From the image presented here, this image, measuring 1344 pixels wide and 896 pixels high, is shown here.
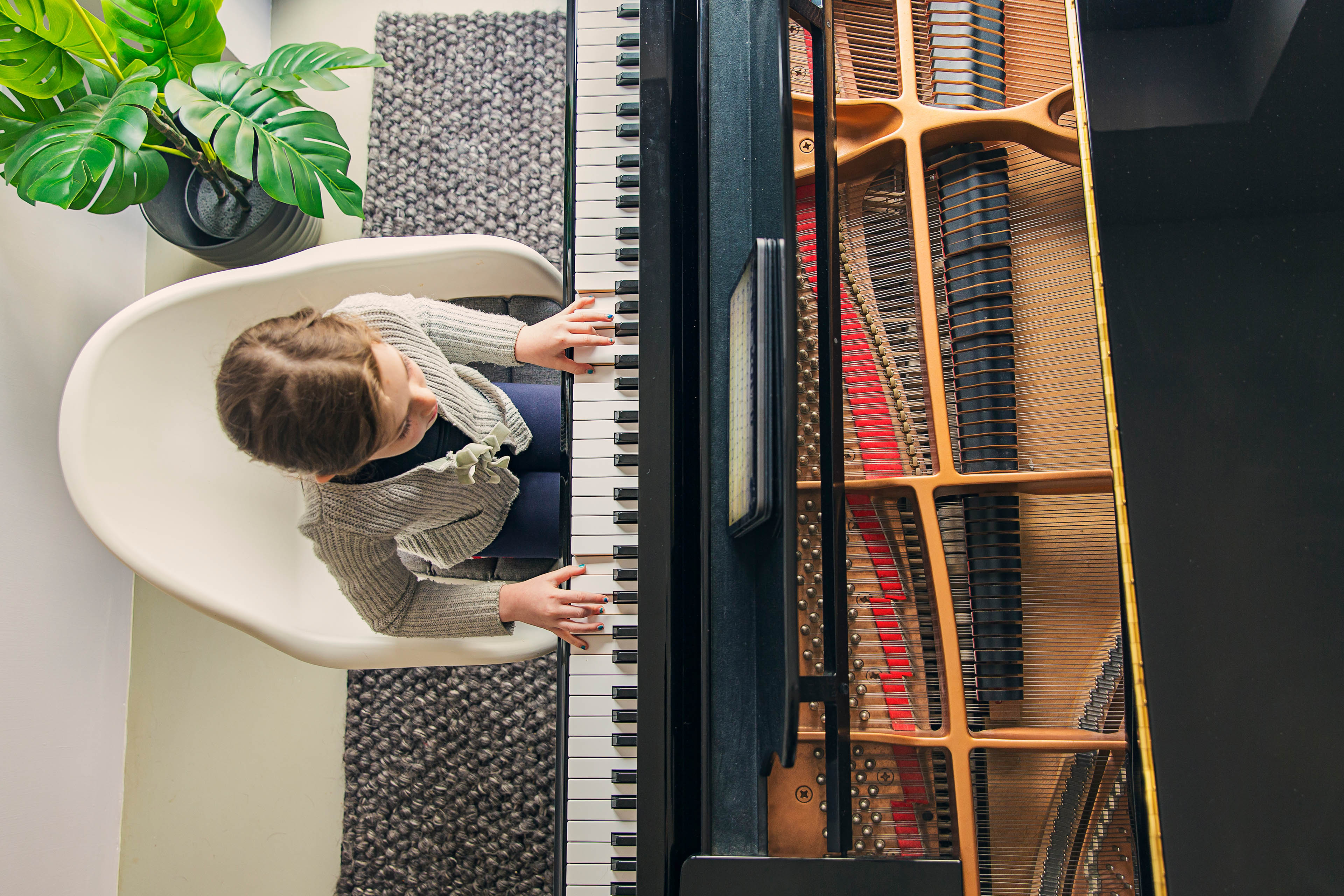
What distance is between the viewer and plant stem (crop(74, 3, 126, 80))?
1.23 meters

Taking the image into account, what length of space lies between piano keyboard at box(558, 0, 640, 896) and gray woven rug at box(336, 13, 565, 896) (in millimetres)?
411

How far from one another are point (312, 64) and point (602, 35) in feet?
1.80

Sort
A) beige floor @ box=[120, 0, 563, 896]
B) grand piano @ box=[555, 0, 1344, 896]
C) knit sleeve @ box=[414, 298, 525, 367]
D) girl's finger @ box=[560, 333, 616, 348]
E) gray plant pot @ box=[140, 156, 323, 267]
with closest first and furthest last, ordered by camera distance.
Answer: grand piano @ box=[555, 0, 1344, 896]
girl's finger @ box=[560, 333, 616, 348]
knit sleeve @ box=[414, 298, 525, 367]
gray plant pot @ box=[140, 156, 323, 267]
beige floor @ box=[120, 0, 563, 896]

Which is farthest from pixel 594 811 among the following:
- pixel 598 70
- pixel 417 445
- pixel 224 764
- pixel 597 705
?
pixel 224 764

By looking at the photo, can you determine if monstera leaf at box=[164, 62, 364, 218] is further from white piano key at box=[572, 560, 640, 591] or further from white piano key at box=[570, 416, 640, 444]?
white piano key at box=[572, 560, 640, 591]

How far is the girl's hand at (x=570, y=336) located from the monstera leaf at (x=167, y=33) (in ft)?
2.57

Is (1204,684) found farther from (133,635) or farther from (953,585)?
(133,635)

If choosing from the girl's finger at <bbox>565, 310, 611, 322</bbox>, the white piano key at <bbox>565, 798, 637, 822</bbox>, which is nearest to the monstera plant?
the girl's finger at <bbox>565, 310, 611, 322</bbox>

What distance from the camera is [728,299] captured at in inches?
43.9

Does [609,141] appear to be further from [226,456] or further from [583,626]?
[226,456]

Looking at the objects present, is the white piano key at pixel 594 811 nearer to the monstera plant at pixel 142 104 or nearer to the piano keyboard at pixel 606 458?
the piano keyboard at pixel 606 458

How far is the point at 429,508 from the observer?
3.85 feet

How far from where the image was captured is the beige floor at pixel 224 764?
Result: 1806 millimetres

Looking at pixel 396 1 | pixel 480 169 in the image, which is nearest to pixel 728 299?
pixel 480 169
